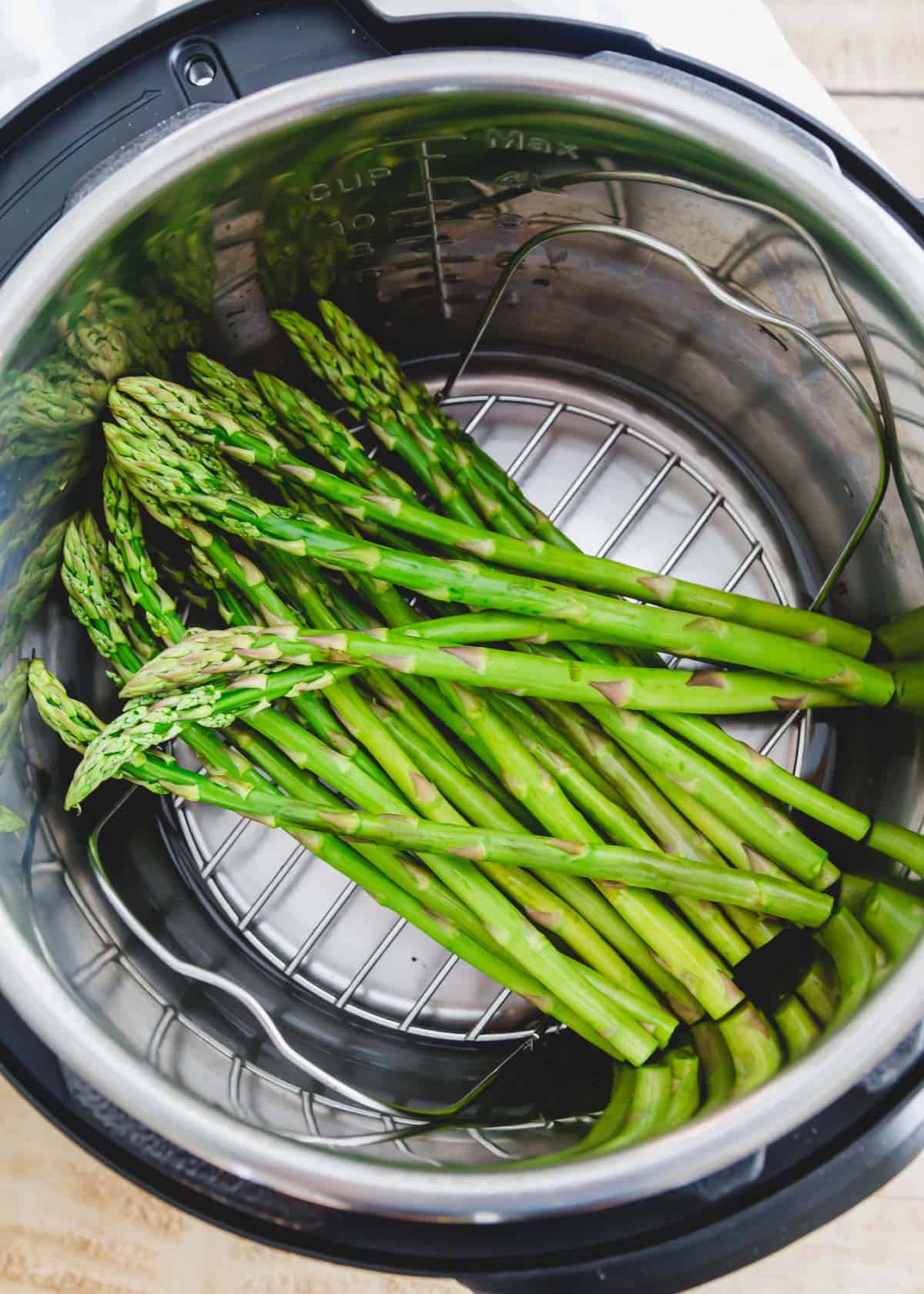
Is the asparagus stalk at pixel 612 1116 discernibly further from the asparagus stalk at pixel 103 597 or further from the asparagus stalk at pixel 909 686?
the asparagus stalk at pixel 909 686

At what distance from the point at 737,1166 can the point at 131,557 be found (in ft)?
2.18

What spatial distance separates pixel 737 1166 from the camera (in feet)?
2.03

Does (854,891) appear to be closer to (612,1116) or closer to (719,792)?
(719,792)

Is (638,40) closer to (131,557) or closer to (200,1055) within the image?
(131,557)

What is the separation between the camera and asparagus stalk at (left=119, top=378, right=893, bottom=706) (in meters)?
0.77

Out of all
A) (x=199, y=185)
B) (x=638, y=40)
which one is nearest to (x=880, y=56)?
(x=638, y=40)

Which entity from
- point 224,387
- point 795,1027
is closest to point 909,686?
point 795,1027

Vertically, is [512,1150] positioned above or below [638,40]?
below

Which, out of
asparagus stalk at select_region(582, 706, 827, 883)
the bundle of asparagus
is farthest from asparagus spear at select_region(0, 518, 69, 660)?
asparagus stalk at select_region(582, 706, 827, 883)

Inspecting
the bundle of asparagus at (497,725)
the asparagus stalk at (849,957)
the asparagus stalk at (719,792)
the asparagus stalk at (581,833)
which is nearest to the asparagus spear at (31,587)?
the bundle of asparagus at (497,725)

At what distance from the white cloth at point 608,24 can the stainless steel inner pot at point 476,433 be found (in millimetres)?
298

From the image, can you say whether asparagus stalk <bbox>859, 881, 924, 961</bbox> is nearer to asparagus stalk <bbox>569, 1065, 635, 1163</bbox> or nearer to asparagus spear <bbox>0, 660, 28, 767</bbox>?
asparagus stalk <bbox>569, 1065, 635, 1163</bbox>

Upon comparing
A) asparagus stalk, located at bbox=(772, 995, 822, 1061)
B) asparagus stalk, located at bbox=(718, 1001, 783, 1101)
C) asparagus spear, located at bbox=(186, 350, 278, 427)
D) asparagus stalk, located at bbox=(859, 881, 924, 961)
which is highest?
asparagus spear, located at bbox=(186, 350, 278, 427)

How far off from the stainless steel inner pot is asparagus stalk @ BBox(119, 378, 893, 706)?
73 millimetres
